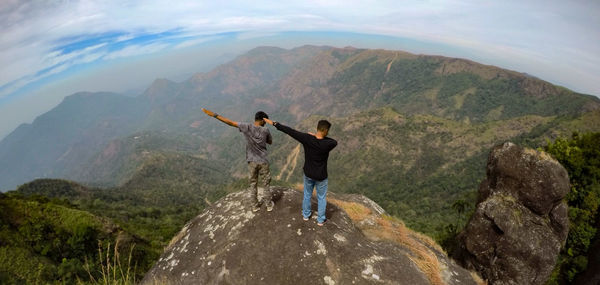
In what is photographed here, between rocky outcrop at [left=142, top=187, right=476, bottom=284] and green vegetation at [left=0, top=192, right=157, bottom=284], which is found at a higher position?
rocky outcrop at [left=142, top=187, right=476, bottom=284]

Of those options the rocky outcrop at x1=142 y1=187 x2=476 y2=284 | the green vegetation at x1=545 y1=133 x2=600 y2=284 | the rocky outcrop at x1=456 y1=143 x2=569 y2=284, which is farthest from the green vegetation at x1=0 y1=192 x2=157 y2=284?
the green vegetation at x1=545 y1=133 x2=600 y2=284

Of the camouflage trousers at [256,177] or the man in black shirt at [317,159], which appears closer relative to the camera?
the man in black shirt at [317,159]

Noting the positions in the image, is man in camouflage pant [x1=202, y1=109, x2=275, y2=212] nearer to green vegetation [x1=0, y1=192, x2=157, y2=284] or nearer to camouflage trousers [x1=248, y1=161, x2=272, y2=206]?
camouflage trousers [x1=248, y1=161, x2=272, y2=206]

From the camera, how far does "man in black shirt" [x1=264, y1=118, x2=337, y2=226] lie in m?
8.24

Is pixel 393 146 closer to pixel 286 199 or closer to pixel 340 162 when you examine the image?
pixel 340 162

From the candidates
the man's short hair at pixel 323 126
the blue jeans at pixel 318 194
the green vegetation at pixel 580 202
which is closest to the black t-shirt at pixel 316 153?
the blue jeans at pixel 318 194

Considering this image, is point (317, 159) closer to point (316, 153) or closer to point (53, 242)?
point (316, 153)

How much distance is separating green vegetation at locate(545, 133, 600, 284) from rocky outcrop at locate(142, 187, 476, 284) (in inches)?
1107

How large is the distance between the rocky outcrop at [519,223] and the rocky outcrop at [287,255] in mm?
10188

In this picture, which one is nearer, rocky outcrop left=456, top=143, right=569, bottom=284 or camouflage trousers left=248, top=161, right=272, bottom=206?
camouflage trousers left=248, top=161, right=272, bottom=206

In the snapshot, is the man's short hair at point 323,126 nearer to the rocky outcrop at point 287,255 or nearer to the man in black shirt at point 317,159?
the man in black shirt at point 317,159

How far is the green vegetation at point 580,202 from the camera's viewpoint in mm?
25484

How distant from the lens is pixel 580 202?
26.2m

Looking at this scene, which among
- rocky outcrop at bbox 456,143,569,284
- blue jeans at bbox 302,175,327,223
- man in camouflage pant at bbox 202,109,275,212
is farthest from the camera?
rocky outcrop at bbox 456,143,569,284
